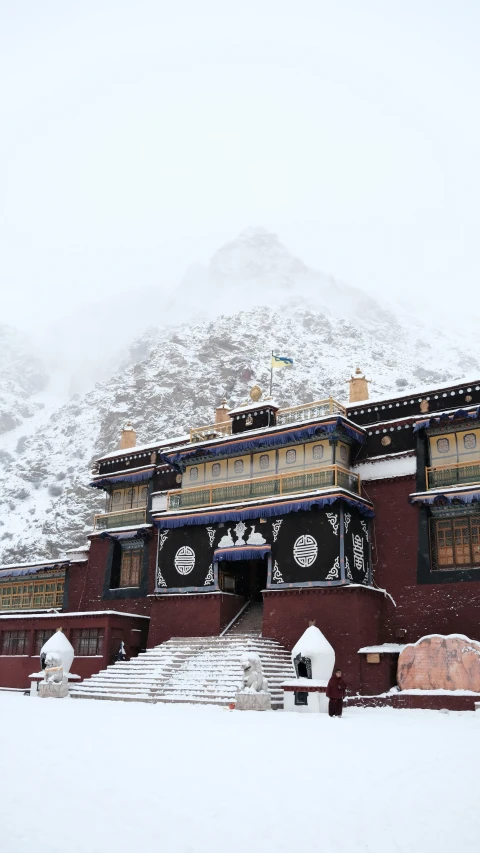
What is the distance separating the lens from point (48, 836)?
6.09 meters

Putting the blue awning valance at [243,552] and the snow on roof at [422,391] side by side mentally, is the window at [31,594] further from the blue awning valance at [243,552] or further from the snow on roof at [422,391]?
the snow on roof at [422,391]

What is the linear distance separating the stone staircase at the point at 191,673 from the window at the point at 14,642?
6.64m

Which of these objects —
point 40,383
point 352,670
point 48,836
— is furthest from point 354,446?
point 40,383

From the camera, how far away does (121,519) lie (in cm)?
3172

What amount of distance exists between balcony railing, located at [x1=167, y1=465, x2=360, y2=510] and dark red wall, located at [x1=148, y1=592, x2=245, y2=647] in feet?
11.5

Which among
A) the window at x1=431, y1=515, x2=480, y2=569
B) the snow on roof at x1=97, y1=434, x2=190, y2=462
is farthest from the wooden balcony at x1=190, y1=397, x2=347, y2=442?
the window at x1=431, y1=515, x2=480, y2=569

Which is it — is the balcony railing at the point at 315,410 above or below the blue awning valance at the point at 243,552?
above

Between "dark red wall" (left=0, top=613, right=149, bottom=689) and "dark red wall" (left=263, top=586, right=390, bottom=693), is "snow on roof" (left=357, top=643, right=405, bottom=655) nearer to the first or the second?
"dark red wall" (left=263, top=586, right=390, bottom=693)

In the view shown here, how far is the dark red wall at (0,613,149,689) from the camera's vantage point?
26344 millimetres

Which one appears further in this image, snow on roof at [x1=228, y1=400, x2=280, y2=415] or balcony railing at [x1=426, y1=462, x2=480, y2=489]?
snow on roof at [x1=228, y1=400, x2=280, y2=415]

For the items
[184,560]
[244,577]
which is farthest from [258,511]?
[244,577]

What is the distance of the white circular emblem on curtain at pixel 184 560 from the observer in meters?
27.2

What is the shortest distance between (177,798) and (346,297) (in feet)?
490

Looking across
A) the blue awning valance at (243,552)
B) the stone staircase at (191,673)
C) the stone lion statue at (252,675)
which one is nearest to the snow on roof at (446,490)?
the blue awning valance at (243,552)
